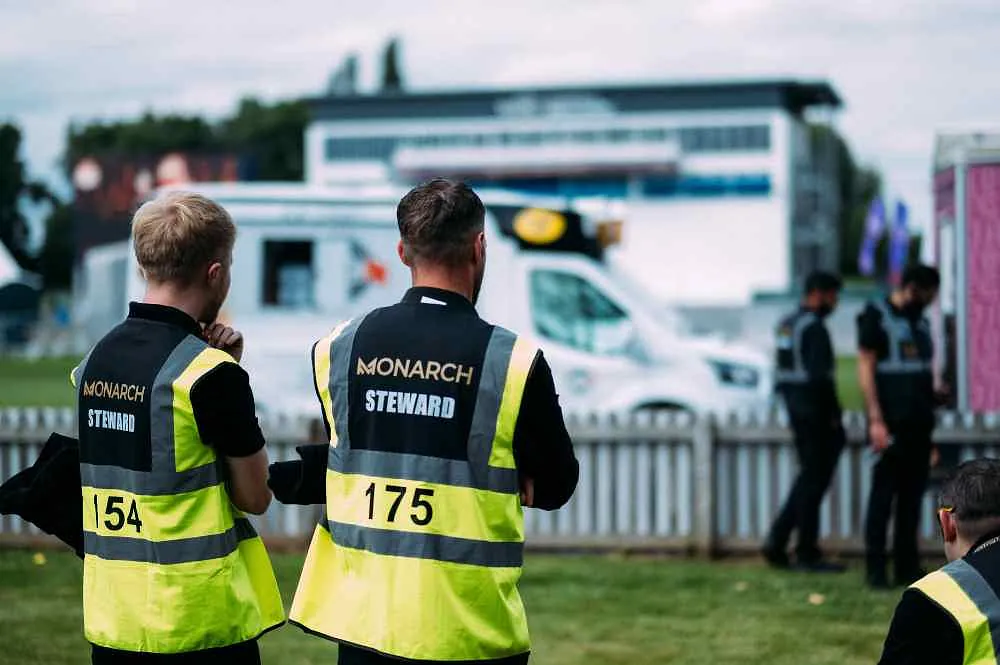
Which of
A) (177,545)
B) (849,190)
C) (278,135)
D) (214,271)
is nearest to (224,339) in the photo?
(214,271)

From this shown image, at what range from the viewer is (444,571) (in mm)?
→ 3318

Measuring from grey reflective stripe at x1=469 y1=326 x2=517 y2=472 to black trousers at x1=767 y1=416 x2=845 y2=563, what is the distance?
252 inches

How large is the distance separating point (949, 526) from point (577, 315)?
931cm

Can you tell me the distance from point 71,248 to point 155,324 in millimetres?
93890

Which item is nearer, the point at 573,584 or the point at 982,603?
the point at 982,603

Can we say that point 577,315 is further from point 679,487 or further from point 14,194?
point 14,194

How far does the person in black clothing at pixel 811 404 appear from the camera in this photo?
9.38 meters

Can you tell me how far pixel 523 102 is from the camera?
87500 millimetres

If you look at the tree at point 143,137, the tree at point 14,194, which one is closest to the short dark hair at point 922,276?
the tree at point 14,194

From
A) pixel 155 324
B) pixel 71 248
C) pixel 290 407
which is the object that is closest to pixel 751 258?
pixel 71 248

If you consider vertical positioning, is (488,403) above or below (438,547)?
above

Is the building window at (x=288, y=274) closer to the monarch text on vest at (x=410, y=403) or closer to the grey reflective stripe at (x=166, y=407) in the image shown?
the grey reflective stripe at (x=166, y=407)

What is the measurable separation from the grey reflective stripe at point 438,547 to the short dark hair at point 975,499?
3.22ft

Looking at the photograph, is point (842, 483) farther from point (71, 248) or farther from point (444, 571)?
point (71, 248)
